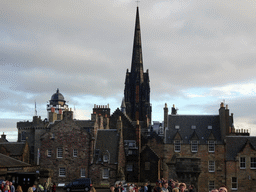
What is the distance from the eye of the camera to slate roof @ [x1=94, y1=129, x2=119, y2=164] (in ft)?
164

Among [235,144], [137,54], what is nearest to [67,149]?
[235,144]

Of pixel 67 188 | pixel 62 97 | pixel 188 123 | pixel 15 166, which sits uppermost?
pixel 62 97

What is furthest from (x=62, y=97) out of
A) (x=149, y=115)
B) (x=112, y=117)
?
(x=112, y=117)

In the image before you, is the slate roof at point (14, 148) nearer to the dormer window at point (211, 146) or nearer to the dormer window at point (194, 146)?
the dormer window at point (194, 146)

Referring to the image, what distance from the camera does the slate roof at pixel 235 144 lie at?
162 feet

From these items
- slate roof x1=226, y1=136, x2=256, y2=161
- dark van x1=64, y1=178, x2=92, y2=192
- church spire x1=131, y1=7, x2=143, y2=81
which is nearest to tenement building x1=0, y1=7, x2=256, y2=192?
slate roof x1=226, y1=136, x2=256, y2=161

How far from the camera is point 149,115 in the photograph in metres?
82.0

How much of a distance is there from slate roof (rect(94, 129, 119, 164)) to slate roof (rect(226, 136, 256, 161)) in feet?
49.0

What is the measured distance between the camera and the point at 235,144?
164 ft

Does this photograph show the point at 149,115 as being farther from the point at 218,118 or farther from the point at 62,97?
the point at 62,97

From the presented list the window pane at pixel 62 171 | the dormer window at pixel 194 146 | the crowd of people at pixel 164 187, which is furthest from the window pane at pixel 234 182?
the crowd of people at pixel 164 187

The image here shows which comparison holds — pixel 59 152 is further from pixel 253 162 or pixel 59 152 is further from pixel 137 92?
pixel 137 92

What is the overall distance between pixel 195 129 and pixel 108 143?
40.4ft

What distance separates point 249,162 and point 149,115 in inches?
1401
